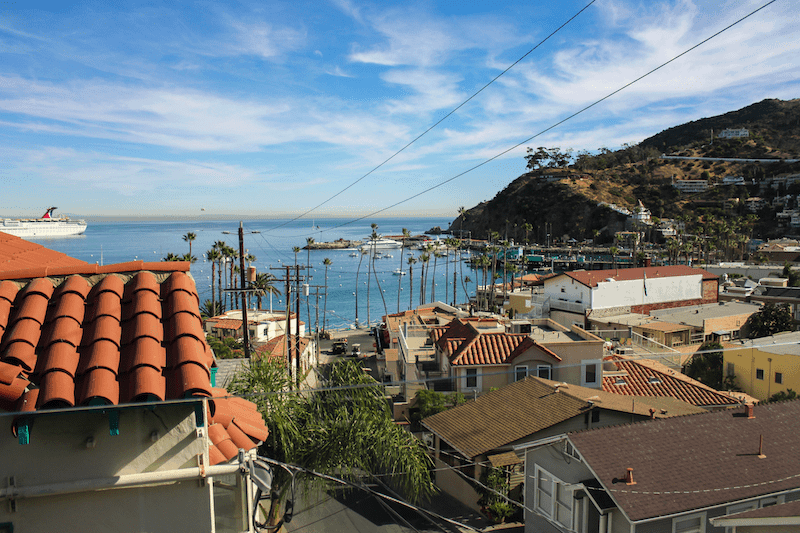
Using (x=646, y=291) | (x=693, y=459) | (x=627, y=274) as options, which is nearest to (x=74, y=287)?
(x=693, y=459)

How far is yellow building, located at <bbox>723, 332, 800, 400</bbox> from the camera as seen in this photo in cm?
2561

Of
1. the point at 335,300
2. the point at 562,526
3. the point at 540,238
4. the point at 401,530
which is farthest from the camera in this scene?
the point at 540,238

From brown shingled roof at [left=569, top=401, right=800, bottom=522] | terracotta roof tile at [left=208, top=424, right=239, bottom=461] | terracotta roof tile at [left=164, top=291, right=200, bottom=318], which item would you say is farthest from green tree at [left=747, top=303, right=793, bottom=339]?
terracotta roof tile at [left=164, top=291, right=200, bottom=318]

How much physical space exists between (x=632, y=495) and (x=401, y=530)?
6771 mm

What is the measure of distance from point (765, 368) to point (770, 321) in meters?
16.7

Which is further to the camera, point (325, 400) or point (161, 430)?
point (325, 400)

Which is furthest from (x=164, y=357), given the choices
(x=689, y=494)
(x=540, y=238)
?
(x=540, y=238)

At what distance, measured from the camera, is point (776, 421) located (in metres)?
13.4

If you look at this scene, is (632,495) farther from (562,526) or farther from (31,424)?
(31,424)

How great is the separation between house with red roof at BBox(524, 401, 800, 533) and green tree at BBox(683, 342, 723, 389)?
57.7ft

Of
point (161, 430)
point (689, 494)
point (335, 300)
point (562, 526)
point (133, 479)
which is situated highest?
point (161, 430)

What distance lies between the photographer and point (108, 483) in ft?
14.6

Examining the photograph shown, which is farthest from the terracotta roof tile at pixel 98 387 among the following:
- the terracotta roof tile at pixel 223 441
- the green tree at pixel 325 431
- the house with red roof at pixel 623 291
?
the house with red roof at pixel 623 291

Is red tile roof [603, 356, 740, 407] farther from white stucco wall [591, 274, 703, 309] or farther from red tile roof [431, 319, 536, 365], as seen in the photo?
white stucco wall [591, 274, 703, 309]
